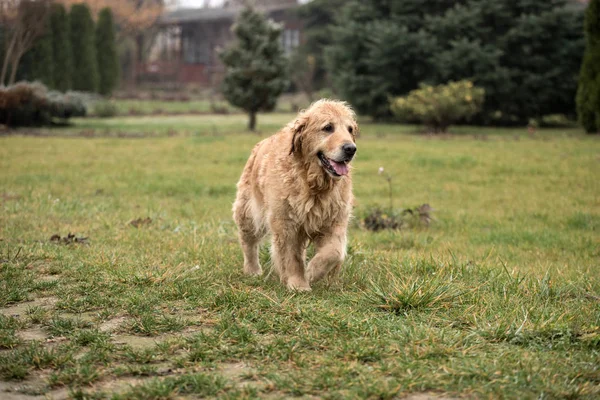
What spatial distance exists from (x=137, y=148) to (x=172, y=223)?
7650 mm

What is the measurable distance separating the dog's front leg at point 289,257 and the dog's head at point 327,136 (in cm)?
57

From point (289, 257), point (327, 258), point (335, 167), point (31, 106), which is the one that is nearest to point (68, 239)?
point (289, 257)

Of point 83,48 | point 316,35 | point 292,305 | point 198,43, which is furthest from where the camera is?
point 198,43

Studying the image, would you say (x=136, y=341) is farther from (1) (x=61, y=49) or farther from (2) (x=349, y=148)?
(1) (x=61, y=49)

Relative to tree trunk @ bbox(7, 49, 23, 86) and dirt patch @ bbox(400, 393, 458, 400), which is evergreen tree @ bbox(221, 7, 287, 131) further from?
dirt patch @ bbox(400, 393, 458, 400)

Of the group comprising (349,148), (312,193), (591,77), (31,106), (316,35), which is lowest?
(312,193)

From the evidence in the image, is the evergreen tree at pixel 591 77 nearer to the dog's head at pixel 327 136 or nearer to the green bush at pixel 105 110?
the dog's head at pixel 327 136

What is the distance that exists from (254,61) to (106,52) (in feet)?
48.1

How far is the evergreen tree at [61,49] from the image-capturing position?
89.5ft

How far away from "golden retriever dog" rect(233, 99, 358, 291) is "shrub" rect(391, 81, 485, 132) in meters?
14.1

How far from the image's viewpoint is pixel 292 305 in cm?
408

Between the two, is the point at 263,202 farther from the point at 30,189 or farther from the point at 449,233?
the point at 30,189

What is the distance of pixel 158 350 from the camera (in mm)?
3408

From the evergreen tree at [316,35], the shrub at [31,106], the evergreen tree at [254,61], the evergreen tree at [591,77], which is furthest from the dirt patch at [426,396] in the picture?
the evergreen tree at [316,35]
